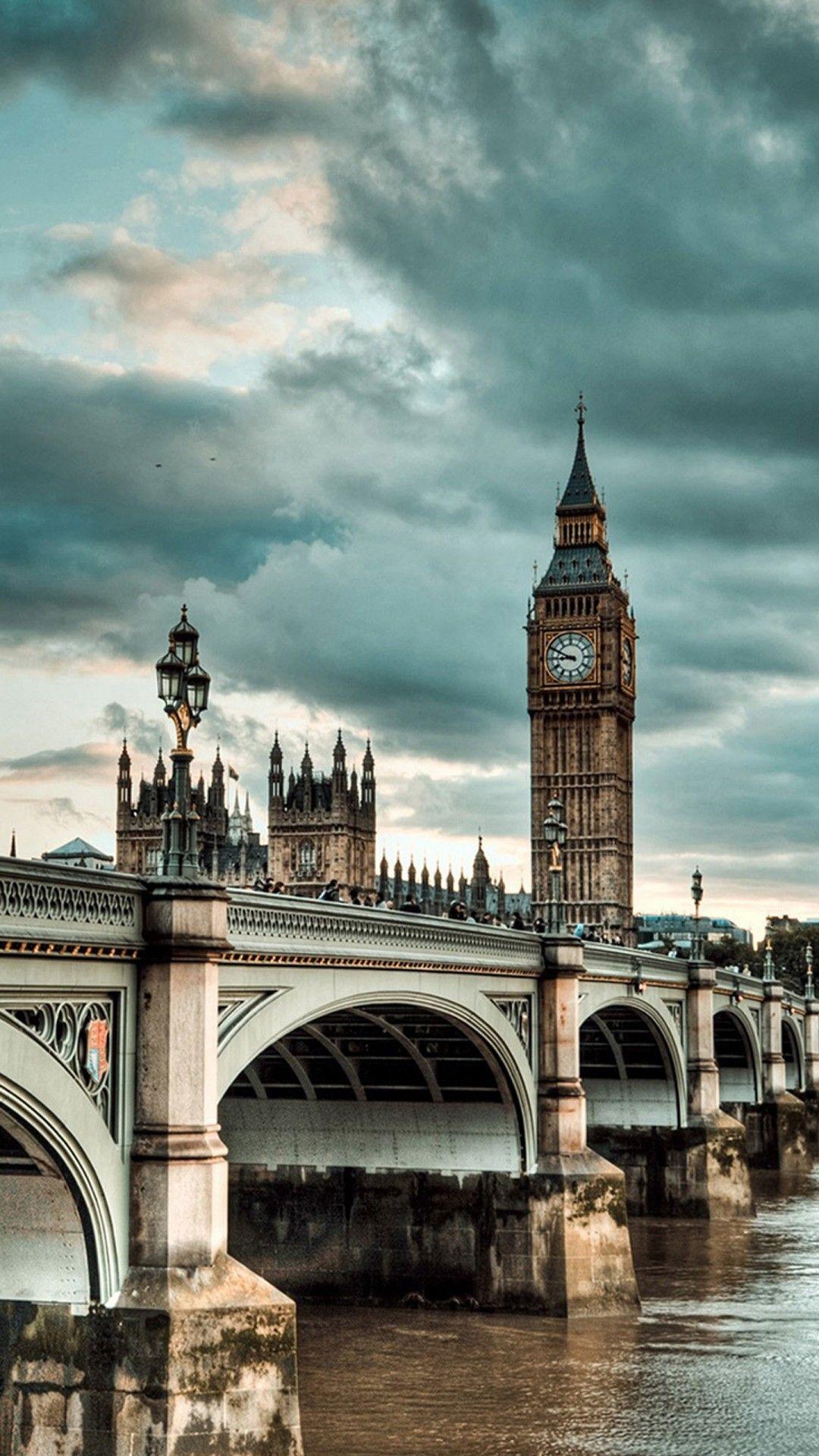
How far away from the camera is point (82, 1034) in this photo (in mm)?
18938

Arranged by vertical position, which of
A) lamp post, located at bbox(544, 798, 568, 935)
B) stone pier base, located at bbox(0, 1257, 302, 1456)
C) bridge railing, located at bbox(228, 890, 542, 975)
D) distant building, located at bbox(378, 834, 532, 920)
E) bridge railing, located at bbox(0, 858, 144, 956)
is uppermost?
distant building, located at bbox(378, 834, 532, 920)

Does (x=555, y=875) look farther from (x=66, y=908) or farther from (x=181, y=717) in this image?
(x=66, y=908)

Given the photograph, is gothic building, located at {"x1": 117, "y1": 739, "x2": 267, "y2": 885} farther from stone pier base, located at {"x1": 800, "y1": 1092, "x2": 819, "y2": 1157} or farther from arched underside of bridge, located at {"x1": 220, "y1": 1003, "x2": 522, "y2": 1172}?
arched underside of bridge, located at {"x1": 220, "y1": 1003, "x2": 522, "y2": 1172}

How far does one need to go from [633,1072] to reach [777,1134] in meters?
18.3

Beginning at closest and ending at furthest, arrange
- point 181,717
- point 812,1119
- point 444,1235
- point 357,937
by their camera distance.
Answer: point 181,717 → point 357,937 → point 444,1235 → point 812,1119

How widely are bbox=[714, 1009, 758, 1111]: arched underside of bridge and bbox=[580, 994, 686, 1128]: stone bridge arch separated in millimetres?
16155

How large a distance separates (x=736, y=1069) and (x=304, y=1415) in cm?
4990

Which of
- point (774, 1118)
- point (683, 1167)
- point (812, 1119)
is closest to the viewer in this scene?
point (683, 1167)

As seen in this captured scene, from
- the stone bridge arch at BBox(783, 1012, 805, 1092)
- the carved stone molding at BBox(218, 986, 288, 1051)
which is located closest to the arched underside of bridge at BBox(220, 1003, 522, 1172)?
the carved stone molding at BBox(218, 986, 288, 1051)

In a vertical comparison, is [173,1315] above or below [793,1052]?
below

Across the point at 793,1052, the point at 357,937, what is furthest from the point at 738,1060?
the point at 357,937

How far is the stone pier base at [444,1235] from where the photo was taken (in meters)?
34.6

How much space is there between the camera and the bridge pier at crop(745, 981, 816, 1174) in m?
71.6

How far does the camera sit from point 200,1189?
19734 millimetres
